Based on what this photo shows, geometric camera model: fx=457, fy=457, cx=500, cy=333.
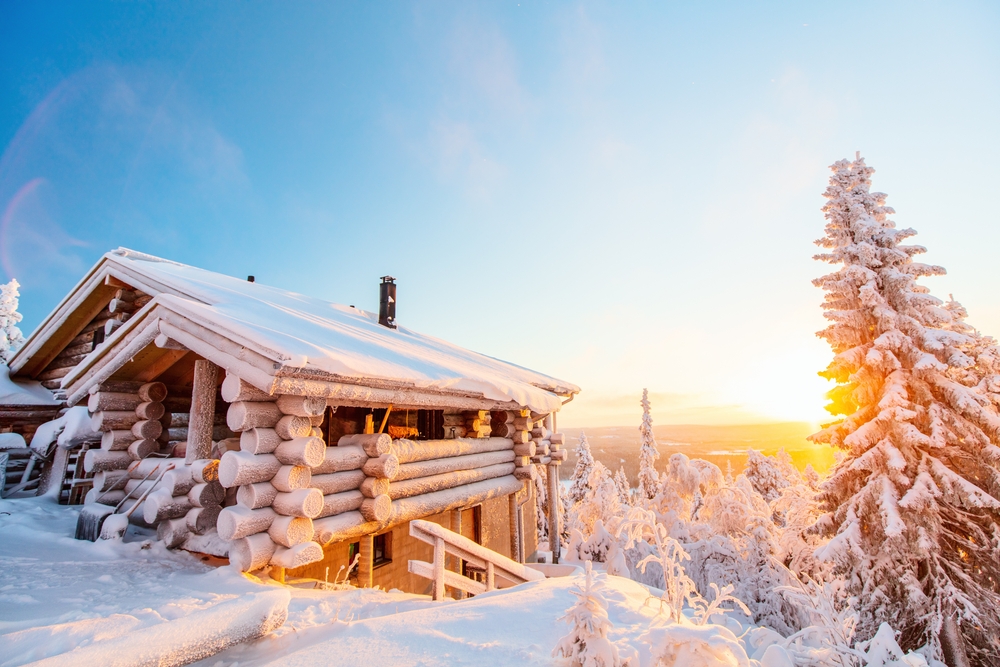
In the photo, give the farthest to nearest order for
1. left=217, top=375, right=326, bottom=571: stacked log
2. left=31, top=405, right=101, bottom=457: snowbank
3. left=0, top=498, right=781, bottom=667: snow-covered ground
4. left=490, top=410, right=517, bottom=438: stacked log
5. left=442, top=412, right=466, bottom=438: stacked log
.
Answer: left=490, top=410, right=517, bottom=438: stacked log
left=442, top=412, right=466, bottom=438: stacked log
left=31, top=405, right=101, bottom=457: snowbank
left=217, top=375, right=326, bottom=571: stacked log
left=0, top=498, right=781, bottom=667: snow-covered ground

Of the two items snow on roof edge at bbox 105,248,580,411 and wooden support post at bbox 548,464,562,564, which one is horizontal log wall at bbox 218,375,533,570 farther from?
wooden support post at bbox 548,464,562,564

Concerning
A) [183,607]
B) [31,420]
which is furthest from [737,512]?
[31,420]

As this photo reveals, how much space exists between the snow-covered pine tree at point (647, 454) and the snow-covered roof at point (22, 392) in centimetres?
2959

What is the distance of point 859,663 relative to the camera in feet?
10.5

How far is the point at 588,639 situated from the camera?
2549 millimetres

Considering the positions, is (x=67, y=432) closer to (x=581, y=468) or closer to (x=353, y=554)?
(x=353, y=554)

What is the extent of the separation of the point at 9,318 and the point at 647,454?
3671cm

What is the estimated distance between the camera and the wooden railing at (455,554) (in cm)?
526

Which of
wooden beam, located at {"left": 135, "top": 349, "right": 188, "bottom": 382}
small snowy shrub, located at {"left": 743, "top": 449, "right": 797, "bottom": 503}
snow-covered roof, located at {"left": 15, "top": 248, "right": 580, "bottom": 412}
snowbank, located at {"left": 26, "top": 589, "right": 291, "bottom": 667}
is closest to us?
snowbank, located at {"left": 26, "top": 589, "right": 291, "bottom": 667}

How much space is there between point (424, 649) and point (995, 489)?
1222cm

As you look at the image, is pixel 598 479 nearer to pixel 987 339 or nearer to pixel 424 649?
pixel 987 339

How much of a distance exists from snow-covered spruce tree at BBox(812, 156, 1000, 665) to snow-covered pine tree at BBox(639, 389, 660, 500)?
2168 centimetres

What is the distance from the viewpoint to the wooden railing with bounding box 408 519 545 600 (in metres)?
5.26

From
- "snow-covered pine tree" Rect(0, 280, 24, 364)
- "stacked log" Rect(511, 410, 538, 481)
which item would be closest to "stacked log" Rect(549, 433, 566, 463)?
"stacked log" Rect(511, 410, 538, 481)
